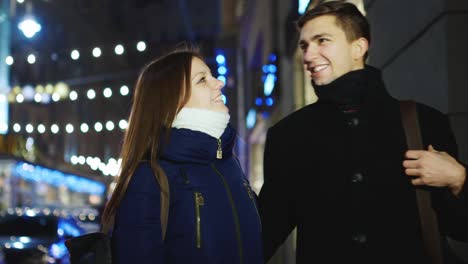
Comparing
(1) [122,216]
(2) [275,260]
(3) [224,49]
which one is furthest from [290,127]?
(3) [224,49]

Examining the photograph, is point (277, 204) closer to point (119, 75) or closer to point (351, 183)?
point (351, 183)

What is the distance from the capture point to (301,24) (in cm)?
324

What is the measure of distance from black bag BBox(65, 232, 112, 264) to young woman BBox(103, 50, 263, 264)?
38mm

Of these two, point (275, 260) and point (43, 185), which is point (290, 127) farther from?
point (43, 185)

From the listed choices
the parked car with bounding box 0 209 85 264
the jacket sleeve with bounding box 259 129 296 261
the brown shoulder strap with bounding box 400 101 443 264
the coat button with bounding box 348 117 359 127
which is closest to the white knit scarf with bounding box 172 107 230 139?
the jacket sleeve with bounding box 259 129 296 261

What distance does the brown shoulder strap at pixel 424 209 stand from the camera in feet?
8.72

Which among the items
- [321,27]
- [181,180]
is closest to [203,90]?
[181,180]

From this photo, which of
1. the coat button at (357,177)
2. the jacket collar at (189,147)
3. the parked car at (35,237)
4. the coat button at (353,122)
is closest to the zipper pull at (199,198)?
the jacket collar at (189,147)

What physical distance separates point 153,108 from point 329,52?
937 mm

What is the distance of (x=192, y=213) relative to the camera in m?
2.67

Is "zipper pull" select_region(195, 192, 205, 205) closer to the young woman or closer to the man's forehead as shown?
the young woman

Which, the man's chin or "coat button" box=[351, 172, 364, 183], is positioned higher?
the man's chin

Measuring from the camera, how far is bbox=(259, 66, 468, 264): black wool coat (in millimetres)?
2752

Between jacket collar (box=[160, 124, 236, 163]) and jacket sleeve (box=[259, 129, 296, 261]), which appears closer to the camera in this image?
jacket collar (box=[160, 124, 236, 163])
